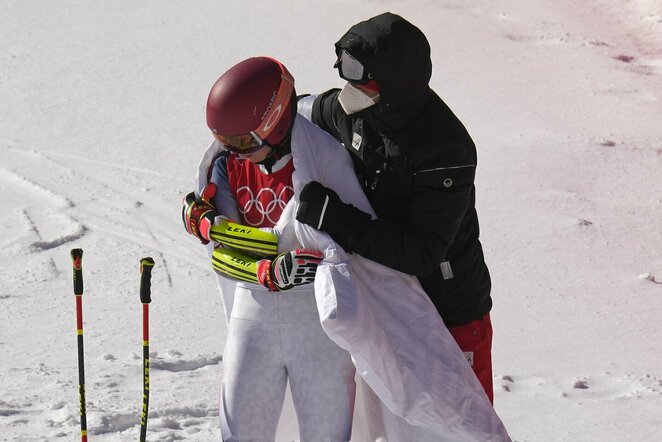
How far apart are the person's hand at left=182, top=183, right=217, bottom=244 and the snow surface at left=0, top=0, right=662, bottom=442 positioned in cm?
70

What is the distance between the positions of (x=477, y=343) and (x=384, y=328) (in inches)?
14.7

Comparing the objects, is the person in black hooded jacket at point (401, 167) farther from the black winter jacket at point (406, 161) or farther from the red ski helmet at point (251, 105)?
the red ski helmet at point (251, 105)

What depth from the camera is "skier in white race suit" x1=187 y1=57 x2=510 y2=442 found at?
3094mm

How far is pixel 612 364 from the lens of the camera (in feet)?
18.1

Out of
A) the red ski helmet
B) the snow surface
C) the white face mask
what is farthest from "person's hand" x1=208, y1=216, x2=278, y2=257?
the snow surface

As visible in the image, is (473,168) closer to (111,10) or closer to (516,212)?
(516,212)

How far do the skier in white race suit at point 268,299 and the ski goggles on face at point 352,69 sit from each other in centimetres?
17

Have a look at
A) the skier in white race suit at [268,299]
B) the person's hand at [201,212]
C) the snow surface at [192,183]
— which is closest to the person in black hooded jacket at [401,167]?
the skier in white race suit at [268,299]

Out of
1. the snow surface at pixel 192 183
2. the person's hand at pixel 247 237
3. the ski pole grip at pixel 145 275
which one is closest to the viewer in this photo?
the person's hand at pixel 247 237

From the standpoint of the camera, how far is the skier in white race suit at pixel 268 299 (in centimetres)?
313

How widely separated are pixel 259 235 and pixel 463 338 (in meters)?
0.77

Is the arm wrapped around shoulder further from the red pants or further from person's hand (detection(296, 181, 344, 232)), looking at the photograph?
the red pants

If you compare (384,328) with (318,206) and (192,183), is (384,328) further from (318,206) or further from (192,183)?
(192,183)

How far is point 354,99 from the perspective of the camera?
327 cm
